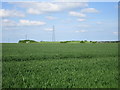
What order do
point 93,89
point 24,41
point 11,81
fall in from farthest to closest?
point 24,41 → point 11,81 → point 93,89

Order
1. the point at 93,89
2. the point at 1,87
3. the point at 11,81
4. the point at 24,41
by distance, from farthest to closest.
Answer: the point at 24,41 < the point at 11,81 < the point at 1,87 < the point at 93,89

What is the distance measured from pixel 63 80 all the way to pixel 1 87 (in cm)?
318

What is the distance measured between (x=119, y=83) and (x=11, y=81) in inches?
225

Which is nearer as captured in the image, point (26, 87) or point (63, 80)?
point (26, 87)

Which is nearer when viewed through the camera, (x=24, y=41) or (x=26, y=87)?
(x=26, y=87)

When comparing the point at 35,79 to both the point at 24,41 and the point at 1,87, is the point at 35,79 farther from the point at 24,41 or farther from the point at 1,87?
the point at 24,41

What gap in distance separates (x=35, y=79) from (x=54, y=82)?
4.56 feet

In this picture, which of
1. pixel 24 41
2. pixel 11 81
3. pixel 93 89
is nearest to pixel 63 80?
pixel 93 89

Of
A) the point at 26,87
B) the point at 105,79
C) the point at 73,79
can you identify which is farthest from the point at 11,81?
the point at 105,79

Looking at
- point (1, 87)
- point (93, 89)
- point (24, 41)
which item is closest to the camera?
point (93, 89)

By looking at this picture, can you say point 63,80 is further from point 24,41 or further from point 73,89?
point 24,41

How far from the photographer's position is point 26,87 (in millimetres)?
9242

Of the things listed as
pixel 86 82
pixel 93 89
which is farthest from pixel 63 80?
pixel 93 89

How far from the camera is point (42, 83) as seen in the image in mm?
9750
